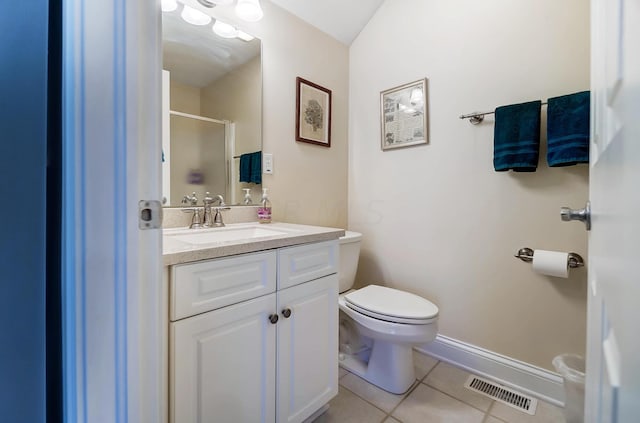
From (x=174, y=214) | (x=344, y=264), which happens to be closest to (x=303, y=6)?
(x=174, y=214)

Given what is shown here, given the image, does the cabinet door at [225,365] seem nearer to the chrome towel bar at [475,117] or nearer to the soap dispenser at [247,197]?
the soap dispenser at [247,197]

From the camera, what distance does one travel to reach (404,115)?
1.74m

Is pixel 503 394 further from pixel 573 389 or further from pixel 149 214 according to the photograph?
pixel 149 214

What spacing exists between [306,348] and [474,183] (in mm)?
1212

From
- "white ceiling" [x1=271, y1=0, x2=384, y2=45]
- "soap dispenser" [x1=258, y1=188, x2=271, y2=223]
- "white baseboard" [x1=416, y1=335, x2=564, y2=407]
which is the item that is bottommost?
"white baseboard" [x1=416, y1=335, x2=564, y2=407]

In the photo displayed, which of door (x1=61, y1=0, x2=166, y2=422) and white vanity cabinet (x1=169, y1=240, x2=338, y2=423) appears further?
white vanity cabinet (x1=169, y1=240, x2=338, y2=423)

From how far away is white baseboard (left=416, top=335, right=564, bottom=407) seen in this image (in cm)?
130

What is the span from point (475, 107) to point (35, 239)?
1764 mm

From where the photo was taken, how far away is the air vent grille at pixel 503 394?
1.28 meters

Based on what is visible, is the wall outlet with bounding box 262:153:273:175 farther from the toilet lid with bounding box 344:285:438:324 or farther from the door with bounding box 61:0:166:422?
the door with bounding box 61:0:166:422

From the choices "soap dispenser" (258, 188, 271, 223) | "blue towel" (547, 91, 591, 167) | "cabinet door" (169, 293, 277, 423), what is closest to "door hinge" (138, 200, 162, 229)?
"cabinet door" (169, 293, 277, 423)

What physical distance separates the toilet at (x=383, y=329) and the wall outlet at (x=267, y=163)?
0.59 metres

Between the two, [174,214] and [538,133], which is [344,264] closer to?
[174,214]

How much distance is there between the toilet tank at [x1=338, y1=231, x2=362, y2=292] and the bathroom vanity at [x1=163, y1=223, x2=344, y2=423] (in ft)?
1.43
